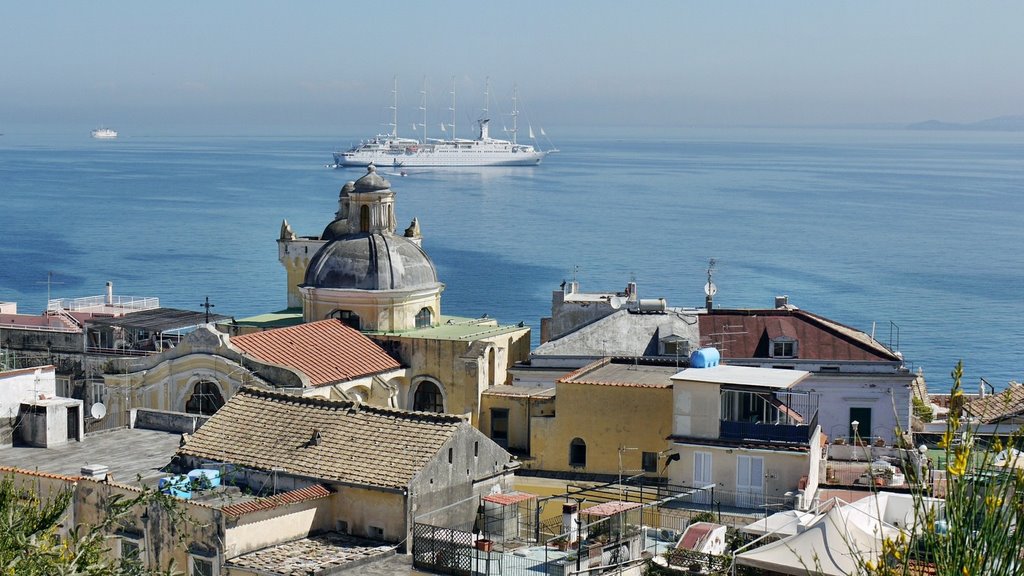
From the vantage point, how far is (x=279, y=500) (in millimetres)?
23922

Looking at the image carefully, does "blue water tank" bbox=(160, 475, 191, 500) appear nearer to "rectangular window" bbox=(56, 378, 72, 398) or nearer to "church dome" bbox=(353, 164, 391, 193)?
"church dome" bbox=(353, 164, 391, 193)

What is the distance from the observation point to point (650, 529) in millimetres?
24844

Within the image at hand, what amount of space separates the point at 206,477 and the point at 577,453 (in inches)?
371

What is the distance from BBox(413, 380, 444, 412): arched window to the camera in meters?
42.4

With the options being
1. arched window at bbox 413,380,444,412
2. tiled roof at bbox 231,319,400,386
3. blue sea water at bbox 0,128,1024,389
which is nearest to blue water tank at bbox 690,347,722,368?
tiled roof at bbox 231,319,400,386

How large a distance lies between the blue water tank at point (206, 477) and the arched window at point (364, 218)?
1982 centimetres

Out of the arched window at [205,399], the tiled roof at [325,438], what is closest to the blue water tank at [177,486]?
the tiled roof at [325,438]

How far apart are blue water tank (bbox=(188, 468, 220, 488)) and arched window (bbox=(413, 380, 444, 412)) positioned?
1701 cm

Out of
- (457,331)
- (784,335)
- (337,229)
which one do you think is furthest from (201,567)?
(337,229)

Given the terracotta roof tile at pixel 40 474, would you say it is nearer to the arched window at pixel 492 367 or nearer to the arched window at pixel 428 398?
the arched window at pixel 428 398

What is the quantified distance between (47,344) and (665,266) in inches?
3125

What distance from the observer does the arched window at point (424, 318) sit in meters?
44.6

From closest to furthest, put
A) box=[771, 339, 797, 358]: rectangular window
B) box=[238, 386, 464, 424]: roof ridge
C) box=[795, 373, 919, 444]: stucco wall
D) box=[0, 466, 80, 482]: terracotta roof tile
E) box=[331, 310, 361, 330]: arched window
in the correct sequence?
box=[0, 466, 80, 482]: terracotta roof tile, box=[238, 386, 464, 424]: roof ridge, box=[795, 373, 919, 444]: stucco wall, box=[331, 310, 361, 330]: arched window, box=[771, 339, 797, 358]: rectangular window

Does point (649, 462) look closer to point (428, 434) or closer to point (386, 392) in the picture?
point (428, 434)
